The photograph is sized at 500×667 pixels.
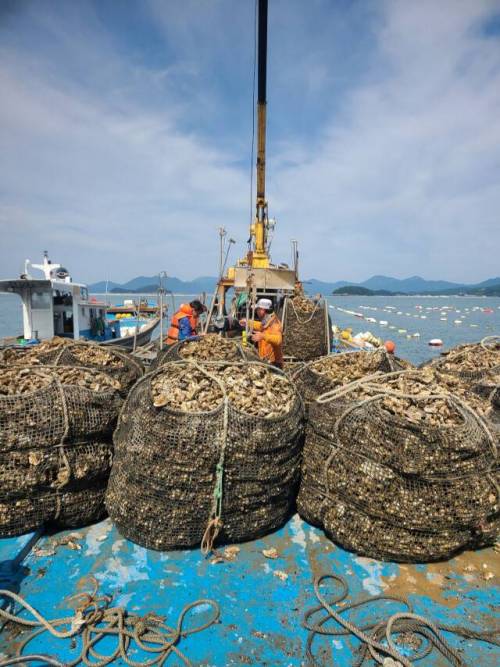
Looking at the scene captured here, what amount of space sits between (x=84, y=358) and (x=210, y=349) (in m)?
1.89

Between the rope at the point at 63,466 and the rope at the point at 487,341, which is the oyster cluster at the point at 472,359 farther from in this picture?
the rope at the point at 63,466

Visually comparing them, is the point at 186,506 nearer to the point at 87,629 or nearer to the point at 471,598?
the point at 87,629

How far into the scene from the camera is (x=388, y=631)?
2.81 m

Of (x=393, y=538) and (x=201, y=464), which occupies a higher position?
(x=201, y=464)

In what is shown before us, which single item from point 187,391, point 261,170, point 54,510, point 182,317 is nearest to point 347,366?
point 187,391


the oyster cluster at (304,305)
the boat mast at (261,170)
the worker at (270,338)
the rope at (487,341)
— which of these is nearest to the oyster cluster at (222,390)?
the worker at (270,338)

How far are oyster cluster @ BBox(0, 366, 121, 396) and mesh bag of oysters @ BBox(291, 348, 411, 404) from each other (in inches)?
95.9

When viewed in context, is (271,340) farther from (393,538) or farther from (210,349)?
(393,538)

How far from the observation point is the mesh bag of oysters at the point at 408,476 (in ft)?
11.3

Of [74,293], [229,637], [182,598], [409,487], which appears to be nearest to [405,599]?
[409,487]

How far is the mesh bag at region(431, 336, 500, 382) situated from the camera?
608 centimetres

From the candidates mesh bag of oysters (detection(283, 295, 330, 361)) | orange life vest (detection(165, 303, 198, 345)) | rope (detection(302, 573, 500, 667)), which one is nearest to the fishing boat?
orange life vest (detection(165, 303, 198, 345))

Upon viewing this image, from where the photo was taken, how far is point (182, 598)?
3217mm

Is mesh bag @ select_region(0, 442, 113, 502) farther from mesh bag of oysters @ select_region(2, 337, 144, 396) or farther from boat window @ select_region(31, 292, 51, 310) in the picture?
boat window @ select_region(31, 292, 51, 310)
